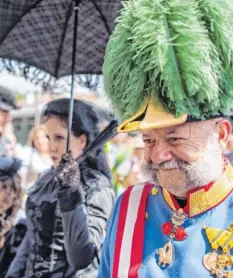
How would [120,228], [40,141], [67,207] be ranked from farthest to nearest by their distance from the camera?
[40,141]
[67,207]
[120,228]

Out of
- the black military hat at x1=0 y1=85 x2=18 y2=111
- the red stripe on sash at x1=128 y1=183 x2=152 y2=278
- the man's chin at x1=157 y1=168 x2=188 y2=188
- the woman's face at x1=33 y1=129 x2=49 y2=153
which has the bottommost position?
the woman's face at x1=33 y1=129 x2=49 y2=153

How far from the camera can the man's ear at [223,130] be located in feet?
5.03

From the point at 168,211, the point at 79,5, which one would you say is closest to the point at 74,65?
the point at 79,5

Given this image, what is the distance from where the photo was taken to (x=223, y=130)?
1542 mm

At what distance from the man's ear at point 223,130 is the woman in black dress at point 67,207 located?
0.65m

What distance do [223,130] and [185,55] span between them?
24cm

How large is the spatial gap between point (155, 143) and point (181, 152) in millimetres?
78

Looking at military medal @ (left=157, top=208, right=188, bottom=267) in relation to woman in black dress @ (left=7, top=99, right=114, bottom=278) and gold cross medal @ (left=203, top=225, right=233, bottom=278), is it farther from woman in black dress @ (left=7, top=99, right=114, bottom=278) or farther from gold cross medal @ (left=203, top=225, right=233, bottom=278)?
woman in black dress @ (left=7, top=99, right=114, bottom=278)

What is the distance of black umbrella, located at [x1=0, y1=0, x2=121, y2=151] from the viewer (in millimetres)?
2291

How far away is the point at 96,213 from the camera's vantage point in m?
2.20

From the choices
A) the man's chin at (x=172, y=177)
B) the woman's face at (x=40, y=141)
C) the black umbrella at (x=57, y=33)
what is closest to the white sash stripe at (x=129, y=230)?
the man's chin at (x=172, y=177)

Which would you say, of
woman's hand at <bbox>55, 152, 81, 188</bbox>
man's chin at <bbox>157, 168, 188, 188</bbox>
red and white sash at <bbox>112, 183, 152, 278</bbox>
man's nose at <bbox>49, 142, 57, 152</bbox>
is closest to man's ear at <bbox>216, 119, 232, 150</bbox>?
man's chin at <bbox>157, 168, 188, 188</bbox>

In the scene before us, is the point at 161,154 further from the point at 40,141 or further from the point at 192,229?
the point at 40,141

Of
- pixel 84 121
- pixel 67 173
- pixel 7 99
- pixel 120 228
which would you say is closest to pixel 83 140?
pixel 84 121
